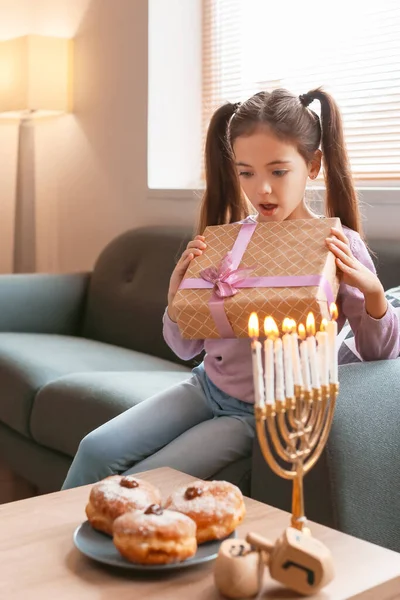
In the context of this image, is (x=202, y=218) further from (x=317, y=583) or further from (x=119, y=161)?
(x=119, y=161)

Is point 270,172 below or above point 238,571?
above

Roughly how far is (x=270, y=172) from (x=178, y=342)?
1.32ft

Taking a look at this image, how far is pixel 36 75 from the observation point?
3.79 m

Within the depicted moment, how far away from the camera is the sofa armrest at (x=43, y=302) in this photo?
10.4 feet

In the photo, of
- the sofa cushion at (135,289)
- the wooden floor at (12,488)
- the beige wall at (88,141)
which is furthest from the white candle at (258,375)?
the beige wall at (88,141)

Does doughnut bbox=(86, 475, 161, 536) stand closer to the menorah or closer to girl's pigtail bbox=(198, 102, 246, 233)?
the menorah

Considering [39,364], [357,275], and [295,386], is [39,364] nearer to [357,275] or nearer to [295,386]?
[357,275]

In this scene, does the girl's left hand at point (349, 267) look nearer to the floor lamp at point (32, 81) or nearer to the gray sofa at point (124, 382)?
the gray sofa at point (124, 382)

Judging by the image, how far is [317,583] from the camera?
3.14 ft

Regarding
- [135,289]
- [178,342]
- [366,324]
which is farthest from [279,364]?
[135,289]

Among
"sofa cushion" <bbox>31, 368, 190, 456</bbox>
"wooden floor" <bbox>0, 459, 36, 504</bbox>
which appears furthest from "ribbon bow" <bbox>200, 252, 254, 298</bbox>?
"wooden floor" <bbox>0, 459, 36, 504</bbox>

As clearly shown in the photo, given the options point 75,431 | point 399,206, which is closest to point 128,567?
point 75,431

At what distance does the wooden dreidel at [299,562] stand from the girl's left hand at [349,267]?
2.09 ft

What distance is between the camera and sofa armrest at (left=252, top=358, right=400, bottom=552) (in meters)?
1.46
